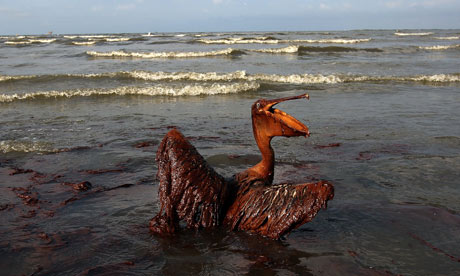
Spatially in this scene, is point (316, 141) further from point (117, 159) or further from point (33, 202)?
point (33, 202)

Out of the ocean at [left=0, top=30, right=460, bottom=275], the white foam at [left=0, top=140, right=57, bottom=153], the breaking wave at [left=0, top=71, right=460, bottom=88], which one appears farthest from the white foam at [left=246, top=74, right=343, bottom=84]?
the white foam at [left=0, top=140, right=57, bottom=153]

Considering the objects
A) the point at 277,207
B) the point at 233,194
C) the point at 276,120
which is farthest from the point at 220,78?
the point at 277,207

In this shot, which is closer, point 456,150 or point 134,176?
point 134,176

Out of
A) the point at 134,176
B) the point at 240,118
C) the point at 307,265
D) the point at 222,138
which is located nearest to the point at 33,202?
the point at 134,176

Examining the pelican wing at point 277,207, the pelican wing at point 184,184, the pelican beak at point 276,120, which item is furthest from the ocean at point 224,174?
the pelican beak at point 276,120

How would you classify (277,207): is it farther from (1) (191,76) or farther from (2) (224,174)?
(1) (191,76)

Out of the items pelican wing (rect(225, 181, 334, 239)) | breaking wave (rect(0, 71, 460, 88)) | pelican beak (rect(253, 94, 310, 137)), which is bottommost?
pelican wing (rect(225, 181, 334, 239))

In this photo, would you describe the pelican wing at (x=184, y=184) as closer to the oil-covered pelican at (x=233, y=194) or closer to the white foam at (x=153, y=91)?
the oil-covered pelican at (x=233, y=194)

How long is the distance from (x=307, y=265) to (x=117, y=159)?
4077 mm

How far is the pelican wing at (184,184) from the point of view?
357 cm

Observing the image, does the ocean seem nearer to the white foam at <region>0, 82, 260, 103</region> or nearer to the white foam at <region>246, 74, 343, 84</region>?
the white foam at <region>0, 82, 260, 103</region>

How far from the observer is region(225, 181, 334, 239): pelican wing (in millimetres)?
3309

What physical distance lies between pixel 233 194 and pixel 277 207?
52 centimetres

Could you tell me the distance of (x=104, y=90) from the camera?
14.1 meters
